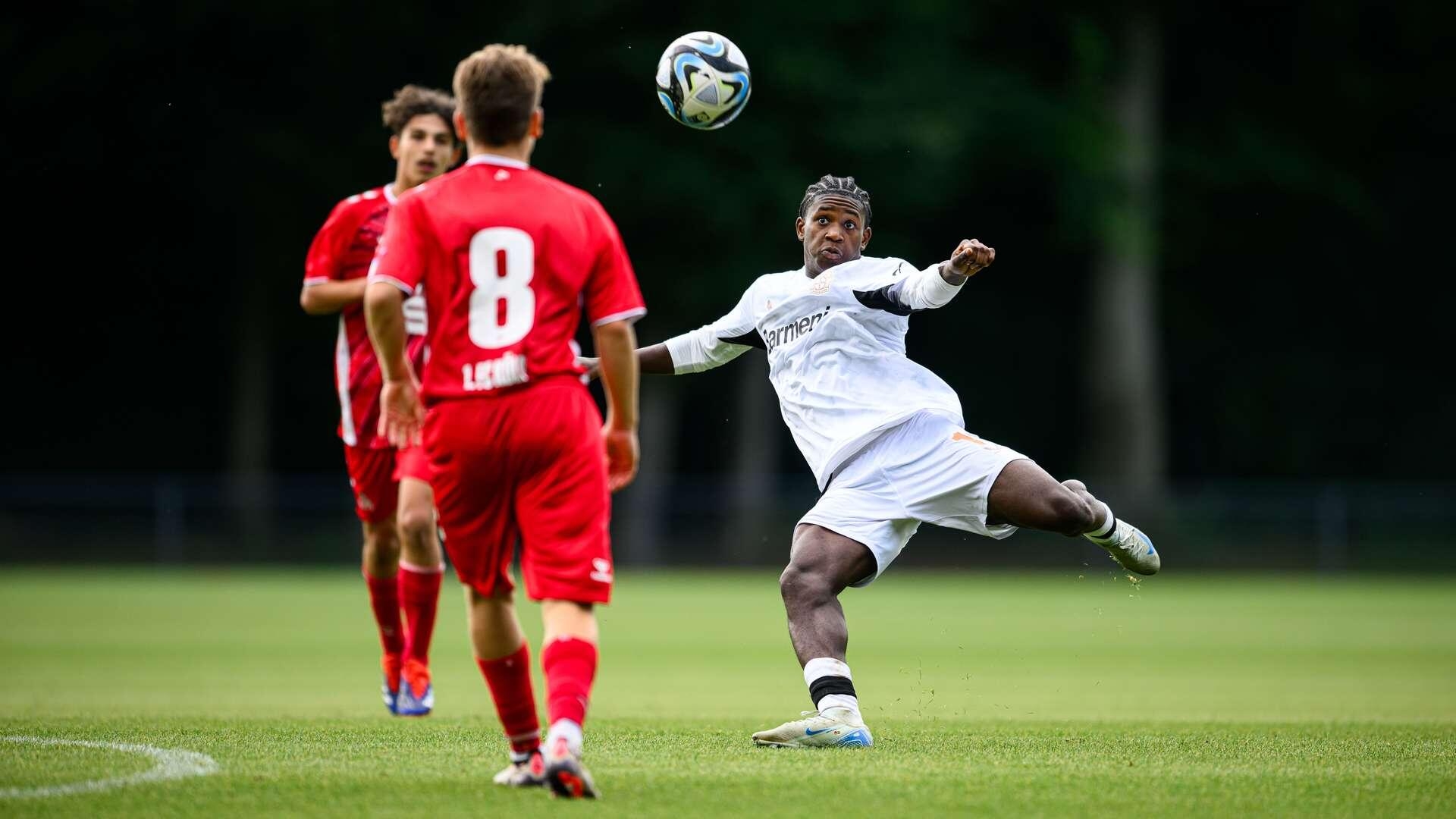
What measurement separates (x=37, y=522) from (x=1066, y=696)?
20362 mm

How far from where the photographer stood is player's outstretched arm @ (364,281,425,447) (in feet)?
17.9

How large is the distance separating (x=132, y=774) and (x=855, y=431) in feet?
11.0

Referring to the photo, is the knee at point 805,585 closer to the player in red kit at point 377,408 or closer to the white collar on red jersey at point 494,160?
the player in red kit at point 377,408

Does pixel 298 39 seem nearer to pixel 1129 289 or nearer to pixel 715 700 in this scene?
pixel 1129 289

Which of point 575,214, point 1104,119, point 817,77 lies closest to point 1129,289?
point 1104,119

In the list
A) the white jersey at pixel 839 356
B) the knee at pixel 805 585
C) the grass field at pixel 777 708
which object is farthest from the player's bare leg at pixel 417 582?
the knee at pixel 805 585

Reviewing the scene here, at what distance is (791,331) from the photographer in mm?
7887

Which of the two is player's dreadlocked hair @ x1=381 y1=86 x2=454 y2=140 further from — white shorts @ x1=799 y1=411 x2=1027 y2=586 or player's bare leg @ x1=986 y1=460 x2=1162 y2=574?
player's bare leg @ x1=986 y1=460 x2=1162 y2=574

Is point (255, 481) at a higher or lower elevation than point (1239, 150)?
lower

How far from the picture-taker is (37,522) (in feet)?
87.8

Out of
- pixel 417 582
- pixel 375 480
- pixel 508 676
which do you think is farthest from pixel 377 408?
pixel 508 676

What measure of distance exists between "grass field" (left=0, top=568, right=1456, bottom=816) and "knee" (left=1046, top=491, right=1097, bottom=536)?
0.95 m

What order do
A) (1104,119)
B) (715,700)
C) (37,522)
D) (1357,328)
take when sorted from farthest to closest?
(1357,328) < (1104,119) < (37,522) < (715,700)

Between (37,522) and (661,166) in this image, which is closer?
(37,522)
